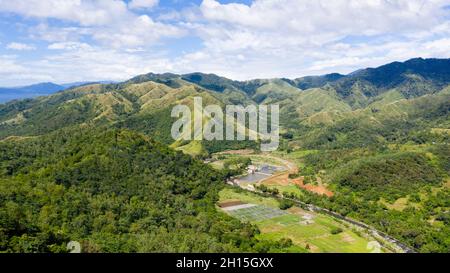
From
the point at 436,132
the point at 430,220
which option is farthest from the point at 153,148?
the point at 436,132

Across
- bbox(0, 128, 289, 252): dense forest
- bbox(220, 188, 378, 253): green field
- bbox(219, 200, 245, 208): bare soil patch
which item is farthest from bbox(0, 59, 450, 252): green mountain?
bbox(220, 188, 378, 253): green field

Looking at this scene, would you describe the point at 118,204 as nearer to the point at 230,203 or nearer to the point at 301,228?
the point at 230,203

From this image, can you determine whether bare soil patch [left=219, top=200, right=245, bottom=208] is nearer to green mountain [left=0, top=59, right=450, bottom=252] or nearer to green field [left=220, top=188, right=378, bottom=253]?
green field [left=220, top=188, right=378, bottom=253]

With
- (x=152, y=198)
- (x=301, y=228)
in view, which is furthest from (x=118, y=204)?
(x=301, y=228)

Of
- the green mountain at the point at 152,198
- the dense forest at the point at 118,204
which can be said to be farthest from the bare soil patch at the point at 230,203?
the green mountain at the point at 152,198

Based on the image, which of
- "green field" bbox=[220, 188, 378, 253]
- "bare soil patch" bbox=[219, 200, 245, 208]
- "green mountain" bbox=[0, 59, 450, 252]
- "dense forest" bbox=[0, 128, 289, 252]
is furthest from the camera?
"bare soil patch" bbox=[219, 200, 245, 208]

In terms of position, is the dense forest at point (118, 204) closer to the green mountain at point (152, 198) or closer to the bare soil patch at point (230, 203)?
the green mountain at point (152, 198)
